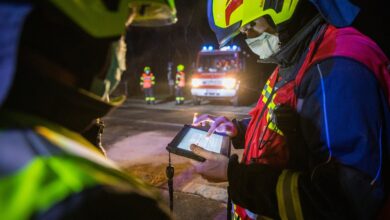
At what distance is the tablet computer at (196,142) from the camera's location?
6.33 feet

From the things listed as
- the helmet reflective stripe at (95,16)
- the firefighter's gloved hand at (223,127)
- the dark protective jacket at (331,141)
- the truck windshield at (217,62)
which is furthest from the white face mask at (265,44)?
the truck windshield at (217,62)

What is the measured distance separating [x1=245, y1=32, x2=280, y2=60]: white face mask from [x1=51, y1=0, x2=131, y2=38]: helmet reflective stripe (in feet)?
4.33

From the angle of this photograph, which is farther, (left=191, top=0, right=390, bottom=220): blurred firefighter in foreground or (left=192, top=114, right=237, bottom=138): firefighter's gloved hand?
(left=192, top=114, right=237, bottom=138): firefighter's gloved hand

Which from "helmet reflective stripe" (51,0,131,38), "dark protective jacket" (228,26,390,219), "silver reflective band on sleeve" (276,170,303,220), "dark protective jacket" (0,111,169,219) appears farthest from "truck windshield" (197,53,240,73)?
"dark protective jacket" (0,111,169,219)

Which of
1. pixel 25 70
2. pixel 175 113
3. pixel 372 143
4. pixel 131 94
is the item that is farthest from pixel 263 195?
pixel 131 94

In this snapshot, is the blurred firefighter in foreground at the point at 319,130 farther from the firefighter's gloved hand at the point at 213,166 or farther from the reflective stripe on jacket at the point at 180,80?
the reflective stripe on jacket at the point at 180,80

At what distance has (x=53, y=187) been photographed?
60cm

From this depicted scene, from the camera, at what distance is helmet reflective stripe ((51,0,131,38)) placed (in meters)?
0.72

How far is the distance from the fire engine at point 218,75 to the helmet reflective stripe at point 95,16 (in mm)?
12383

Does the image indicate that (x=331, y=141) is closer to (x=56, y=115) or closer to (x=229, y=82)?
(x=56, y=115)

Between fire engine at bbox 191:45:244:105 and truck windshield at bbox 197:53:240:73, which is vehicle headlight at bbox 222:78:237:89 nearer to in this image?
fire engine at bbox 191:45:244:105

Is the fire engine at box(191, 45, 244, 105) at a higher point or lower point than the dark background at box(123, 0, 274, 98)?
lower

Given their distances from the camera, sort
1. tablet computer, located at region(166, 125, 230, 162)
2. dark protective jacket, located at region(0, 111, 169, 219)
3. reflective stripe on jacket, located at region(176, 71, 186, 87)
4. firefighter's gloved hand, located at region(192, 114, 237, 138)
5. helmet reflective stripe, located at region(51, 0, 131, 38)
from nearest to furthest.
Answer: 1. dark protective jacket, located at region(0, 111, 169, 219)
2. helmet reflective stripe, located at region(51, 0, 131, 38)
3. tablet computer, located at region(166, 125, 230, 162)
4. firefighter's gloved hand, located at region(192, 114, 237, 138)
5. reflective stripe on jacket, located at region(176, 71, 186, 87)

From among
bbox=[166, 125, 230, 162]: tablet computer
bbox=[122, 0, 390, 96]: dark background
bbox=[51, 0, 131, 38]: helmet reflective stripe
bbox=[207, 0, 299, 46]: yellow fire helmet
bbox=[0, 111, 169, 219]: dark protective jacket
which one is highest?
bbox=[122, 0, 390, 96]: dark background
